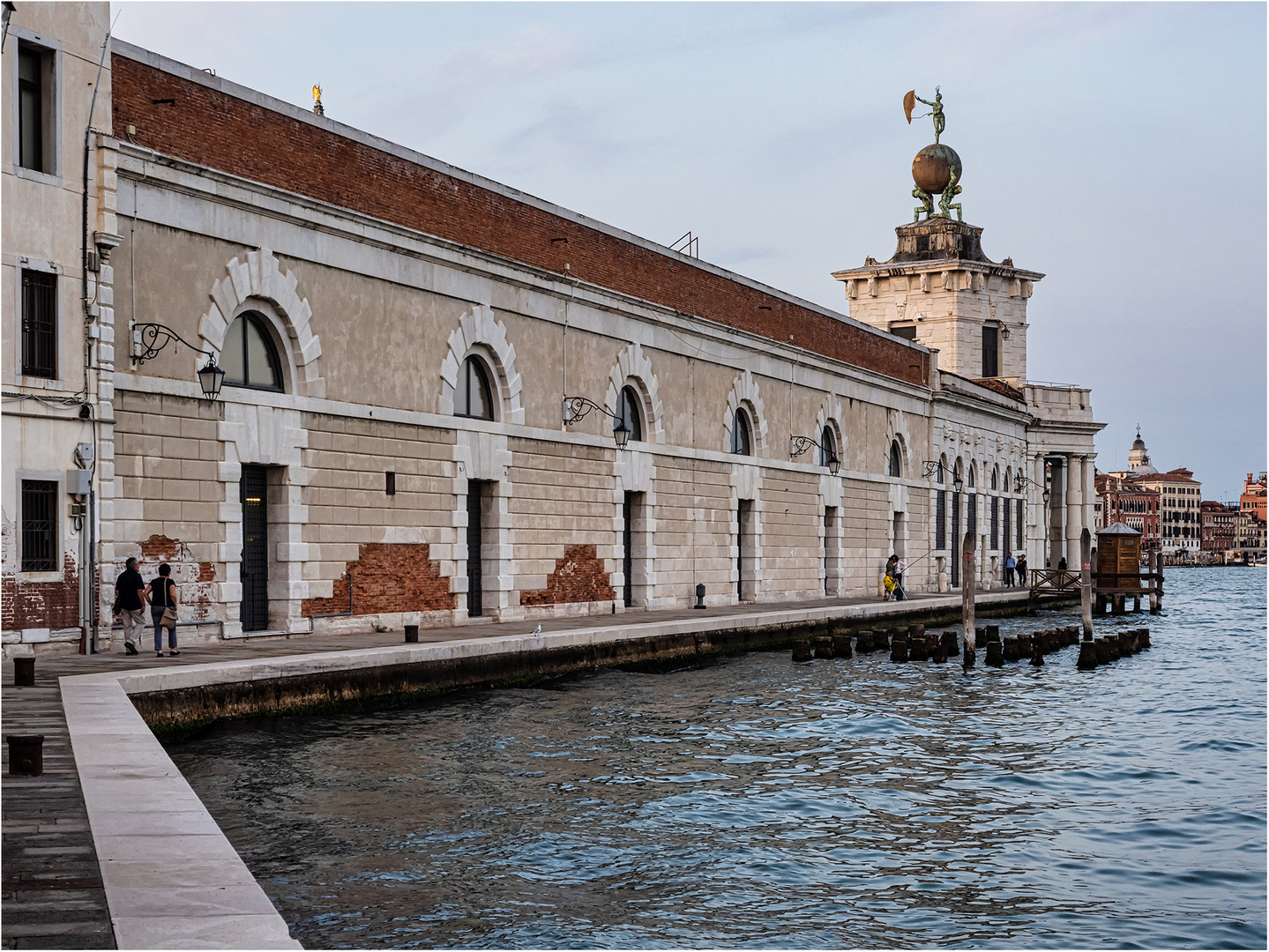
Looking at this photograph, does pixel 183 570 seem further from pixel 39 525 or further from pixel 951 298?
pixel 951 298

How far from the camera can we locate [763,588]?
34.6 m

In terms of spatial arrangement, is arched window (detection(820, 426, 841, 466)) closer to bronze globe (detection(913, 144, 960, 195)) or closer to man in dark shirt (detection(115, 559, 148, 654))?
man in dark shirt (detection(115, 559, 148, 654))

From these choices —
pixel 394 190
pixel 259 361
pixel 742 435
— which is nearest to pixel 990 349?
pixel 742 435

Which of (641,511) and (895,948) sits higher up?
(641,511)

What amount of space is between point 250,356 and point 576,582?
29.3 feet

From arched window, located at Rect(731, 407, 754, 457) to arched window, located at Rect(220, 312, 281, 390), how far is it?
15.4 metres

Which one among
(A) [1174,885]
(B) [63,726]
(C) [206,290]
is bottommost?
(A) [1174,885]

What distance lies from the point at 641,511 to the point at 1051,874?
18977 mm

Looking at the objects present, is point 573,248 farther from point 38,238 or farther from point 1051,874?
point 1051,874

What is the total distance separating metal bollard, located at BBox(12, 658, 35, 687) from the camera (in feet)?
41.5

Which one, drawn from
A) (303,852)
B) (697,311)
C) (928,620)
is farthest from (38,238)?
(928,620)

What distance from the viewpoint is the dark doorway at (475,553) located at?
78.8 ft

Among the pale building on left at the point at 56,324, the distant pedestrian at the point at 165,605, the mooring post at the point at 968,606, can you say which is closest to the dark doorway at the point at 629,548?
the mooring post at the point at 968,606

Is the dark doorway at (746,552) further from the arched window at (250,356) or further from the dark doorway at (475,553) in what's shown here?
the arched window at (250,356)
